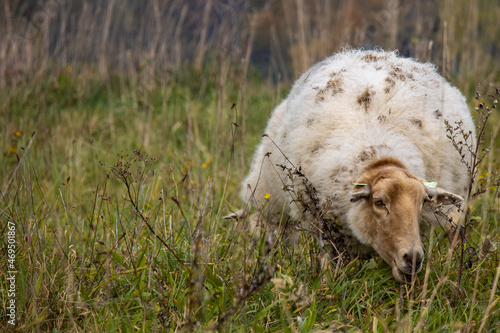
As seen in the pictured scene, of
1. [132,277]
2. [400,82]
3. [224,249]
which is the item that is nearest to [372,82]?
[400,82]

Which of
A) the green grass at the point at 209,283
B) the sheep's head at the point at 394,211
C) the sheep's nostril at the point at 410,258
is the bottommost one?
the green grass at the point at 209,283

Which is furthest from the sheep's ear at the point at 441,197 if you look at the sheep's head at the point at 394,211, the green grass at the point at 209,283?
the green grass at the point at 209,283

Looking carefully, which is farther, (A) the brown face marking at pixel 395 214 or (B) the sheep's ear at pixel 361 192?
(B) the sheep's ear at pixel 361 192

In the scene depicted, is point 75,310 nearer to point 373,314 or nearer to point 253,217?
point 373,314

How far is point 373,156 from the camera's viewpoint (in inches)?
121

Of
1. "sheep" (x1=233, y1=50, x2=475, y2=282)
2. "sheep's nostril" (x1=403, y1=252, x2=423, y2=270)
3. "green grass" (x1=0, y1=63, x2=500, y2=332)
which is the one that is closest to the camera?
"green grass" (x1=0, y1=63, x2=500, y2=332)

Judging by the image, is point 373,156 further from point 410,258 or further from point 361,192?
point 410,258

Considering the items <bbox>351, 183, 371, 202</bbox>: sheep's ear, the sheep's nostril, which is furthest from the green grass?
<bbox>351, 183, 371, 202</bbox>: sheep's ear

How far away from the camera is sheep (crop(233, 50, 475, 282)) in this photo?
2809mm

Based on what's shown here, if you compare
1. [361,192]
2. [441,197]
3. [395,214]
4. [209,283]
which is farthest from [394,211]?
[209,283]

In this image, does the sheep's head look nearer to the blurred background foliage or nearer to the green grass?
the green grass

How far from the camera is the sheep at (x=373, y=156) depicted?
2.81m

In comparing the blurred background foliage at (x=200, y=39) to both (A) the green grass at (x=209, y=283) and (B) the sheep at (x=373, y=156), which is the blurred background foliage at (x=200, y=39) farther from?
(A) the green grass at (x=209, y=283)

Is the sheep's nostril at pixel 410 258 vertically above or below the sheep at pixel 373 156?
below
